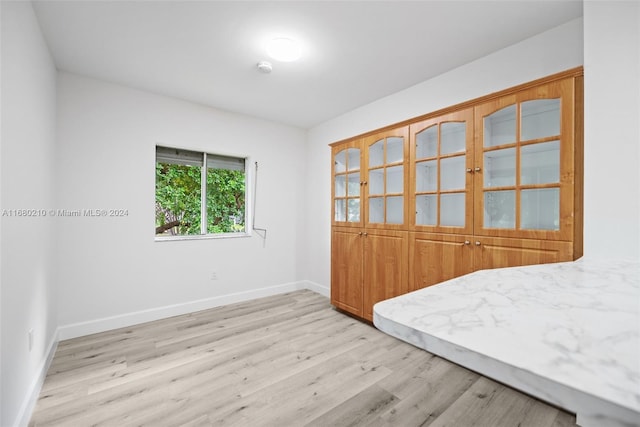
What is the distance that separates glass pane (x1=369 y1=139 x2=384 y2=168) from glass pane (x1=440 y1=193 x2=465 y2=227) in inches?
30.1

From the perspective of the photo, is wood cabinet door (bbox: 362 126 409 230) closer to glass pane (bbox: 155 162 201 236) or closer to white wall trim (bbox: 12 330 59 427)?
glass pane (bbox: 155 162 201 236)

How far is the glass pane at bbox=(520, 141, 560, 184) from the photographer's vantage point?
174 centimetres

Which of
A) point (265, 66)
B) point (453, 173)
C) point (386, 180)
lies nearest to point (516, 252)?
point (453, 173)

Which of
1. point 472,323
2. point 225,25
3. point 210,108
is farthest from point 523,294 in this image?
point 210,108

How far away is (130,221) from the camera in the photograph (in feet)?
9.35

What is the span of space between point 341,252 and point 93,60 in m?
2.83

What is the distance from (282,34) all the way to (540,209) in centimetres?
208

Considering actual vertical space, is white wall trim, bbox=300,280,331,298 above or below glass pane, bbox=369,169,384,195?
below

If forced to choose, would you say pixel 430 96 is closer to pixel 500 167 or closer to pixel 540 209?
pixel 500 167

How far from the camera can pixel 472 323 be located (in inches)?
22.2

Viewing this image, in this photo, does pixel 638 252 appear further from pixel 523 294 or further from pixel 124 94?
pixel 124 94

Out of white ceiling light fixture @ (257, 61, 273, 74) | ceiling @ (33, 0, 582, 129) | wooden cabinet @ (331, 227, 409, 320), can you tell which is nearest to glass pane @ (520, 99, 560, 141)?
ceiling @ (33, 0, 582, 129)

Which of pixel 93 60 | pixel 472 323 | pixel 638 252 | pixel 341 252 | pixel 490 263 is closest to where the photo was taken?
pixel 472 323

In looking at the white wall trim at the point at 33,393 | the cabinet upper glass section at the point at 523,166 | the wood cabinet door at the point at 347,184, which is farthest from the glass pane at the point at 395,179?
the white wall trim at the point at 33,393
